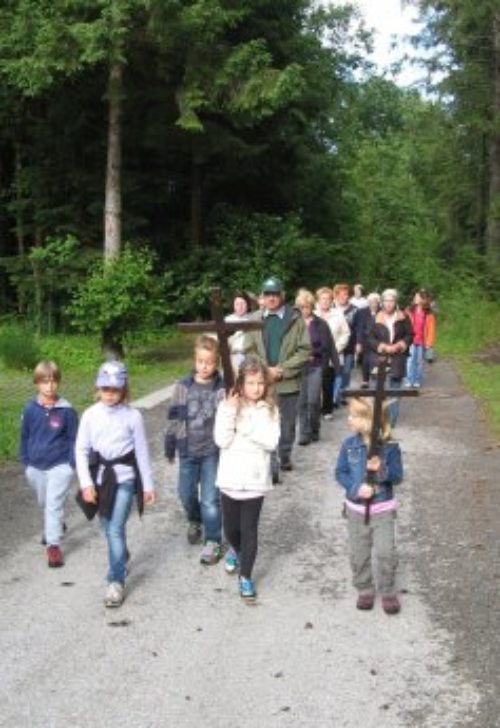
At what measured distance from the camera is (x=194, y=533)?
7363 millimetres

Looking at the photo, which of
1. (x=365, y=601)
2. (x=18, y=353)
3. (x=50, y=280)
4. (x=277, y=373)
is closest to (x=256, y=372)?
(x=365, y=601)

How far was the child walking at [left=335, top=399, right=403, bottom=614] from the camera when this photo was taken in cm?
592

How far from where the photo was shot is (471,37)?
96.0 feet

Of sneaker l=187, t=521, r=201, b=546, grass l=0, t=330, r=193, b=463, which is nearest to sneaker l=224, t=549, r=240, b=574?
sneaker l=187, t=521, r=201, b=546

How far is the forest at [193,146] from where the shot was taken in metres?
19.6

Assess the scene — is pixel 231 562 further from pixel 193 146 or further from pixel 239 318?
pixel 193 146

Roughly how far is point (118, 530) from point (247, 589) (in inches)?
35.9

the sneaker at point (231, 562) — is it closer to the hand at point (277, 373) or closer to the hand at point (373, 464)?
the hand at point (373, 464)

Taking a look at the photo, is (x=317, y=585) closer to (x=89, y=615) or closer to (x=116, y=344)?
(x=89, y=615)

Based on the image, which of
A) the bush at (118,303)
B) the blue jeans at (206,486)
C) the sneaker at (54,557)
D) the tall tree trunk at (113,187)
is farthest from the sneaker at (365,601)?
the tall tree trunk at (113,187)

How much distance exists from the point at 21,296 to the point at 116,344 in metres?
8.20

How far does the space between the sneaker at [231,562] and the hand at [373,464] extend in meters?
1.34

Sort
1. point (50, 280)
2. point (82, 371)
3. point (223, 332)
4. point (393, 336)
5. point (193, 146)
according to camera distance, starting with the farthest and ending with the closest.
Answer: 1. point (193, 146)
2. point (50, 280)
3. point (82, 371)
4. point (393, 336)
5. point (223, 332)

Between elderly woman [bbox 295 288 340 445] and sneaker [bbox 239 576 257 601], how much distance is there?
5332 mm
